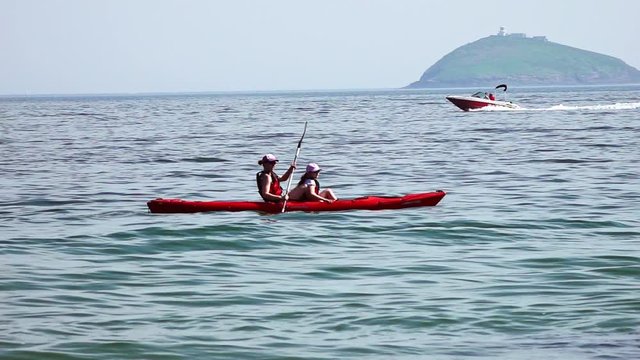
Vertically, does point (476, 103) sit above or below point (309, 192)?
below

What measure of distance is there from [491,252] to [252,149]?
30.2 m

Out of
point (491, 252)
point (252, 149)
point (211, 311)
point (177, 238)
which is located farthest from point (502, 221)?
point (252, 149)

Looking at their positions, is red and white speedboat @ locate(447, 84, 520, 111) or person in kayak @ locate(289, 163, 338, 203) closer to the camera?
person in kayak @ locate(289, 163, 338, 203)

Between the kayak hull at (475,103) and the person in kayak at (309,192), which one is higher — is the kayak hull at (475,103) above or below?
below

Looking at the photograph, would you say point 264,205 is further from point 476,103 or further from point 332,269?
point 476,103

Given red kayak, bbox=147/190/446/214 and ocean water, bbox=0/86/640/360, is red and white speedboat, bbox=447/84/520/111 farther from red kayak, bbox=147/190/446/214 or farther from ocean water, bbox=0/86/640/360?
red kayak, bbox=147/190/446/214

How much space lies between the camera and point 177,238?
19266 mm

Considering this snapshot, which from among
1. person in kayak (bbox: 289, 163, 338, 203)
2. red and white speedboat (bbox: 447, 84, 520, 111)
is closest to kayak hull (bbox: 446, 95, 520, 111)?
red and white speedboat (bbox: 447, 84, 520, 111)

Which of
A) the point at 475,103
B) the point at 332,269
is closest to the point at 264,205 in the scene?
the point at 332,269

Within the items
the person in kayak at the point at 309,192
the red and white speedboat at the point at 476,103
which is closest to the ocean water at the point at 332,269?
the person in kayak at the point at 309,192

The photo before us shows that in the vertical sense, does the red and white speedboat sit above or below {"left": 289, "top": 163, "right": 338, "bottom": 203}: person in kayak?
below

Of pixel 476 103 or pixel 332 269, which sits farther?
pixel 476 103

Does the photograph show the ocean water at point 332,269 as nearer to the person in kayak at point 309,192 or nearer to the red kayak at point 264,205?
the red kayak at point 264,205

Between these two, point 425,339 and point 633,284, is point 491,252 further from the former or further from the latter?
point 425,339
